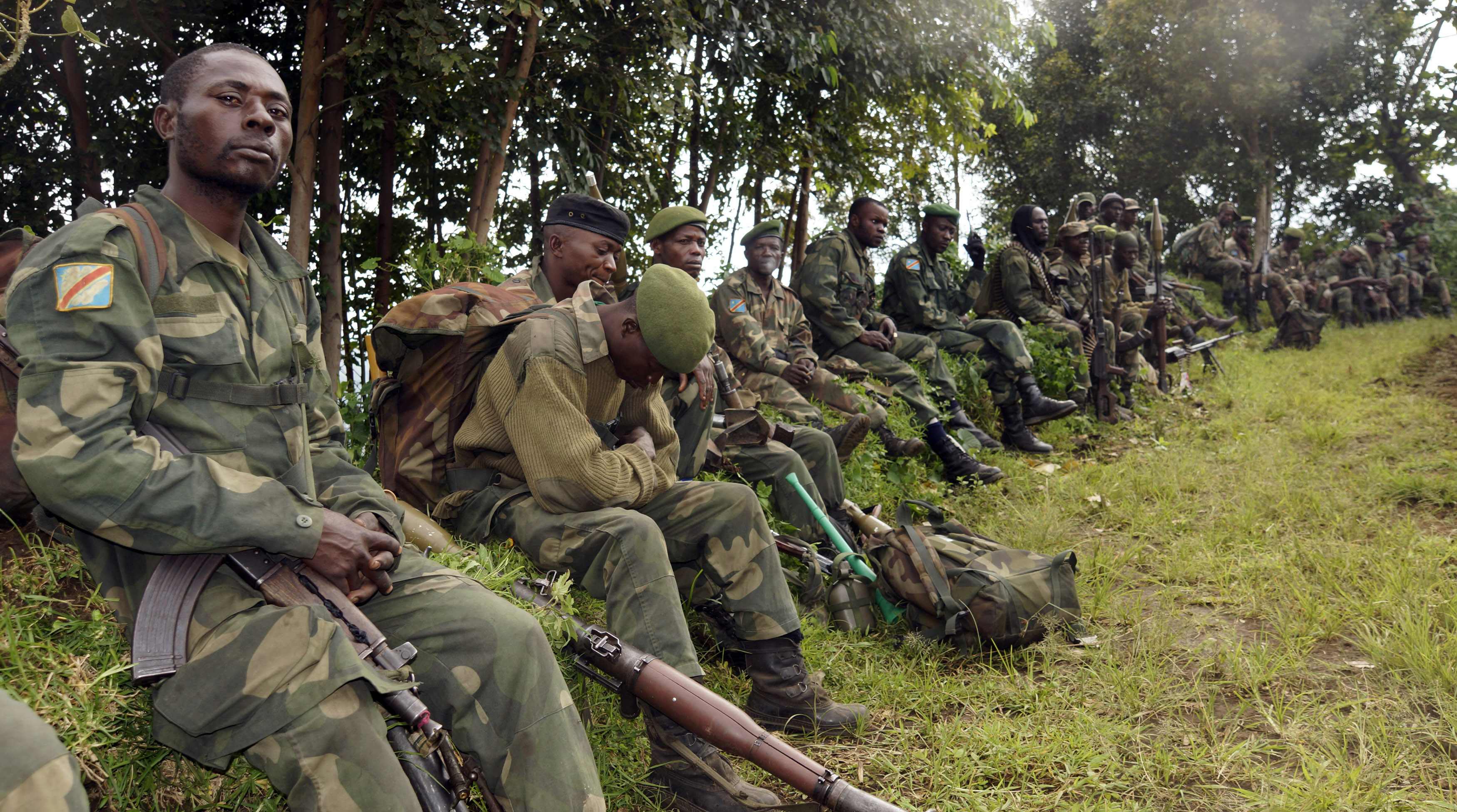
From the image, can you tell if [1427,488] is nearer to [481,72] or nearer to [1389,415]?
[1389,415]

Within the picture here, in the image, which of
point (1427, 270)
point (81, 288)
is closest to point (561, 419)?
point (81, 288)

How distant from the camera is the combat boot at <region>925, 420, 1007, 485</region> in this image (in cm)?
673

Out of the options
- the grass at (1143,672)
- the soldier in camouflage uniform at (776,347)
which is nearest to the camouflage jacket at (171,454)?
the grass at (1143,672)

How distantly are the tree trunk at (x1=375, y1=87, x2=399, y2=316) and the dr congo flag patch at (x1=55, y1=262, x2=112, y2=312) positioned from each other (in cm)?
400

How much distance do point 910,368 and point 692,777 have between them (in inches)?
184

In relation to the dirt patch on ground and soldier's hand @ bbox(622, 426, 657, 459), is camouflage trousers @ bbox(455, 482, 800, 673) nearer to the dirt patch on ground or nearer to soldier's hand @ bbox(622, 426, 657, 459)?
soldier's hand @ bbox(622, 426, 657, 459)

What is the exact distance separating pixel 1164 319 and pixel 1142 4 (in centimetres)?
1411

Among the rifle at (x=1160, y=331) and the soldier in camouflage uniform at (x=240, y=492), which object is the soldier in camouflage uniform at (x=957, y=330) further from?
the soldier in camouflage uniform at (x=240, y=492)

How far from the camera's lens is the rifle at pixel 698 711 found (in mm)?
2580

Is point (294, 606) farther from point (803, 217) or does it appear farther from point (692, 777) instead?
point (803, 217)

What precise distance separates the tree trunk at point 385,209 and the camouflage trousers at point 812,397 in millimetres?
2278

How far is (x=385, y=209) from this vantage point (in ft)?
20.7

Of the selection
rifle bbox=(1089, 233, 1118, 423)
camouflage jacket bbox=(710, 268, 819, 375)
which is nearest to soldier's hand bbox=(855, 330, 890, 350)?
camouflage jacket bbox=(710, 268, 819, 375)

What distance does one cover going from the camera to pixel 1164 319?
10.5 m
